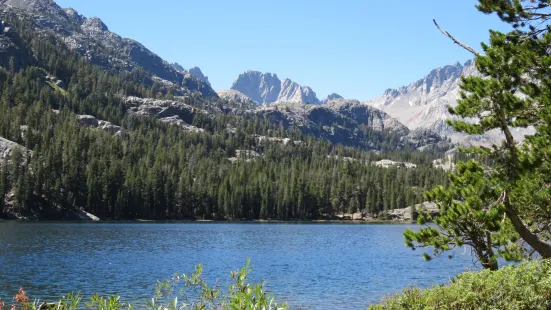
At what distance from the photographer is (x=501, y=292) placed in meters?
12.7

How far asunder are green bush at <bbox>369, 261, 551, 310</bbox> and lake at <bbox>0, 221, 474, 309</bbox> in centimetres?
1534

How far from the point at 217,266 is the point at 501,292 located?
42.7 meters

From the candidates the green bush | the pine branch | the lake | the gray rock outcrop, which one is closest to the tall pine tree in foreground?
the pine branch

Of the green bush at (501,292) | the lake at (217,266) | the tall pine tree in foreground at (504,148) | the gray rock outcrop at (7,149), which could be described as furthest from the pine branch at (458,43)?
the gray rock outcrop at (7,149)

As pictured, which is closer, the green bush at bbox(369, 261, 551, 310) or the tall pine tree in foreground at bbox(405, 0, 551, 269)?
the green bush at bbox(369, 261, 551, 310)

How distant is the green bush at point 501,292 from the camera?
40.9 ft

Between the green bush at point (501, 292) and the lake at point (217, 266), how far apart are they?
15.3 m

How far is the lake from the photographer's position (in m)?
38.1

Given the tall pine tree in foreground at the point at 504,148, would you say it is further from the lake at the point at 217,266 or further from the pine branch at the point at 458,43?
the lake at the point at 217,266

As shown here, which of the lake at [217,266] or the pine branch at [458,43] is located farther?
the lake at [217,266]

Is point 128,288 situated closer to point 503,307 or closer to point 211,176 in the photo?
point 503,307

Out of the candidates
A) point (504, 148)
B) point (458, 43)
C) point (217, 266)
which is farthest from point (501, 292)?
point (217, 266)

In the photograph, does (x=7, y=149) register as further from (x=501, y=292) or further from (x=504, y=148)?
(x=501, y=292)

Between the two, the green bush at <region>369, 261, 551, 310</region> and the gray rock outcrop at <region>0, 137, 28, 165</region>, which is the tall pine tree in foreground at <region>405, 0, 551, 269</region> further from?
the gray rock outcrop at <region>0, 137, 28, 165</region>
